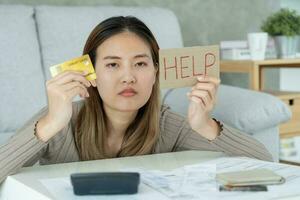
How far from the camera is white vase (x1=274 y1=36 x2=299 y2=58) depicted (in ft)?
9.52

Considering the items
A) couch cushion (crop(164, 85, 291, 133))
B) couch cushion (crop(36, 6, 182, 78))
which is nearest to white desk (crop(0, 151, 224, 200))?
couch cushion (crop(164, 85, 291, 133))

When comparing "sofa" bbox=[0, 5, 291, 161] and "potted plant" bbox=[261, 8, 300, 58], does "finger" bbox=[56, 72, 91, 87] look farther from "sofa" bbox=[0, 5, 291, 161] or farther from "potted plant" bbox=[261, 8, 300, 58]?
"potted plant" bbox=[261, 8, 300, 58]

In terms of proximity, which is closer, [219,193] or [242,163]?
[219,193]

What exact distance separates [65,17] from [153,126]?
1040 millimetres

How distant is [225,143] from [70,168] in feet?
1.28

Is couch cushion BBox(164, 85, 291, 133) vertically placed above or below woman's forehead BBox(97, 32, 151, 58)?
below

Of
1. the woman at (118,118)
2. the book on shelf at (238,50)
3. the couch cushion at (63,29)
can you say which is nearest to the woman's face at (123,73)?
the woman at (118,118)

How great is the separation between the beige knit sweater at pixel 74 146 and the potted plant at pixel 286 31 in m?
1.54

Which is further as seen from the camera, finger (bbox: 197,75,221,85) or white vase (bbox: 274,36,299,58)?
white vase (bbox: 274,36,299,58)

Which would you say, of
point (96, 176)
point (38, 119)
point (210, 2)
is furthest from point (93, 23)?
point (96, 176)

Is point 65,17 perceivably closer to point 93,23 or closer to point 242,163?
point 93,23

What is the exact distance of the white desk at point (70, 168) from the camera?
0.97m

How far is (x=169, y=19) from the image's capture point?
2627 mm

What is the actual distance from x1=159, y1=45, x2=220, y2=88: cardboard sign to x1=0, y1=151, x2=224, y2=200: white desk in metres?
0.16
